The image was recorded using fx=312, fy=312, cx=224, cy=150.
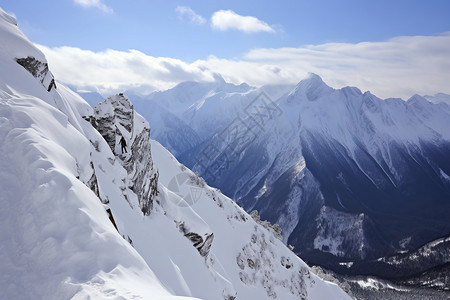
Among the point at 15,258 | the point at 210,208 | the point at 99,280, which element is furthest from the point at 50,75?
the point at 210,208

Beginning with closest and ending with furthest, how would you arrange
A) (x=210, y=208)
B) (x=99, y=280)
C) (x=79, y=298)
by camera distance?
(x=79, y=298), (x=99, y=280), (x=210, y=208)

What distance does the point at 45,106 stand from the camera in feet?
76.2

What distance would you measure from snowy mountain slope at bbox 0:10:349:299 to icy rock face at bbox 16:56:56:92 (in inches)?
8.7

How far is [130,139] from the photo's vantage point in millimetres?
37531

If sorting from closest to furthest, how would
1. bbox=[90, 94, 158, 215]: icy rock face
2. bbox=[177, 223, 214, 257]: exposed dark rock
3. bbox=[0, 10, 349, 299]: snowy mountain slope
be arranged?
bbox=[0, 10, 349, 299]: snowy mountain slope, bbox=[90, 94, 158, 215]: icy rock face, bbox=[177, 223, 214, 257]: exposed dark rock

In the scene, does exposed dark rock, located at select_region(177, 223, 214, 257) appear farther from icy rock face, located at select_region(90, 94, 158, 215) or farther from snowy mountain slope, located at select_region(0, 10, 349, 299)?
icy rock face, located at select_region(90, 94, 158, 215)

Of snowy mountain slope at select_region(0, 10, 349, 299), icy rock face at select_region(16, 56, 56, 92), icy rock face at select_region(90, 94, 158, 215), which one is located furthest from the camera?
icy rock face at select_region(90, 94, 158, 215)

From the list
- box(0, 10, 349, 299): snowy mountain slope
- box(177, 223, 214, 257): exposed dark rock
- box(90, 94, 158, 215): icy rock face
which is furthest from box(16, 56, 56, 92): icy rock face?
box(177, 223, 214, 257): exposed dark rock

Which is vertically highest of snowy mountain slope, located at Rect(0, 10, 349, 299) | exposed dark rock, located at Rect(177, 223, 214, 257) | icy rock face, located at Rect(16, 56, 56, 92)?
icy rock face, located at Rect(16, 56, 56, 92)

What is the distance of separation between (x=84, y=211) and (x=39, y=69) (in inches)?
Result: 753

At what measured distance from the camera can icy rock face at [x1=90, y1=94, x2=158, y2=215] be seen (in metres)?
35.1

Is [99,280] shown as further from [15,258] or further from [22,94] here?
[22,94]

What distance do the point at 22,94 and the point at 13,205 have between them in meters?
11.5

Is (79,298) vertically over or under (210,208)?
over
